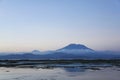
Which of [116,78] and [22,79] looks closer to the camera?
[22,79]

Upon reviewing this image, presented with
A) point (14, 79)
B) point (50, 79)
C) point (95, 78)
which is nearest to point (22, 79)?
point (14, 79)

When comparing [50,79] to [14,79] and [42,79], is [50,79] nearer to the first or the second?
[42,79]

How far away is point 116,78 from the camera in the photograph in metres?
28.0

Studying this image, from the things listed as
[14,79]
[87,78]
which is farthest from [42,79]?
[87,78]

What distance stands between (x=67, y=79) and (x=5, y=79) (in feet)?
18.4

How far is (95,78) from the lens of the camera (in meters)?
27.6

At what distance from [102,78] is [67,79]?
3.54 metres

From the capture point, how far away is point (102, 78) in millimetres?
A: 27875

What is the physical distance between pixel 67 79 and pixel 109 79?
392 cm

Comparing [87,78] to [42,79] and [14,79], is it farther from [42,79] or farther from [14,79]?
[14,79]

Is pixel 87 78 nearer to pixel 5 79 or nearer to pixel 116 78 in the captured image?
pixel 116 78

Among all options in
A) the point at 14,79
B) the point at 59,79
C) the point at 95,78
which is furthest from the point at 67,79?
the point at 14,79

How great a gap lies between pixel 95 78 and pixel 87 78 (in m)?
0.75

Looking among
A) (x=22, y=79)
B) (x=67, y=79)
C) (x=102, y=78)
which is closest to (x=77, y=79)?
(x=67, y=79)
